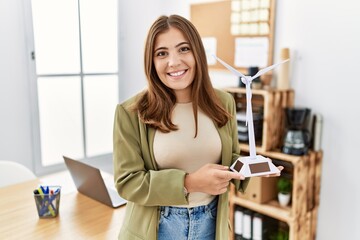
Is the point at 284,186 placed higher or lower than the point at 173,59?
lower

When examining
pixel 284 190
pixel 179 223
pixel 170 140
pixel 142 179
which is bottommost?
pixel 284 190

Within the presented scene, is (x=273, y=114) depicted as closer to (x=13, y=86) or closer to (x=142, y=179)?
(x=142, y=179)

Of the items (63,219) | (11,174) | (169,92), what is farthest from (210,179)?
(11,174)

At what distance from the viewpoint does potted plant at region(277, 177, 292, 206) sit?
235cm

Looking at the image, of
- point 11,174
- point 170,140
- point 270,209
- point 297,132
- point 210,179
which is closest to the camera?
point 210,179

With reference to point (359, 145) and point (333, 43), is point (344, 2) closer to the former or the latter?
point (333, 43)

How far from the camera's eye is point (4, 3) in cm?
226

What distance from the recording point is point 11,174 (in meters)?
1.83

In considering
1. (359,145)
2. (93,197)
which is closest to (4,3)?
(93,197)

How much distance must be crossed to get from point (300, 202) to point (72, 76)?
6.25 ft

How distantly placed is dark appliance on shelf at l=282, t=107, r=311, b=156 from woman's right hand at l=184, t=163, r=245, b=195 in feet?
4.35

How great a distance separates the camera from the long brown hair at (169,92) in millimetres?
1084

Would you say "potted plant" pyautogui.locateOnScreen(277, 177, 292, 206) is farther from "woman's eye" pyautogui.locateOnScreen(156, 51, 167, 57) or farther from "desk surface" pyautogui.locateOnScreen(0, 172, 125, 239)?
"woman's eye" pyautogui.locateOnScreen(156, 51, 167, 57)

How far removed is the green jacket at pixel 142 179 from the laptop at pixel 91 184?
1.18ft
